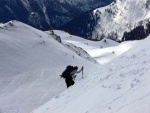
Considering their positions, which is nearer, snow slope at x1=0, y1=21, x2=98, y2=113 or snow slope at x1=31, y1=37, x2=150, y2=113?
snow slope at x1=31, y1=37, x2=150, y2=113

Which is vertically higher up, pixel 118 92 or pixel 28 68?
pixel 28 68

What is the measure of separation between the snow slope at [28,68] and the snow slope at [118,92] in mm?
11615

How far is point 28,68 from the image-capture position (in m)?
38.8

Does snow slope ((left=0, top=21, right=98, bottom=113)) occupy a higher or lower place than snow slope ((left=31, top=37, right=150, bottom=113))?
higher

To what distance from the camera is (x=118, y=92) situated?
1409 centimetres

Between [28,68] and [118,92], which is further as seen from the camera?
[28,68]

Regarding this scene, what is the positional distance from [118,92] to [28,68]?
25.8 m

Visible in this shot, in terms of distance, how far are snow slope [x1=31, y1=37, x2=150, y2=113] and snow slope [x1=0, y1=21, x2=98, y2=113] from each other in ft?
38.1

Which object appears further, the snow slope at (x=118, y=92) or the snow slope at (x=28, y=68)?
the snow slope at (x=28, y=68)

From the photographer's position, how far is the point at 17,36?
4809 cm

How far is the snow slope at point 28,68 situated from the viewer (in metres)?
30.5

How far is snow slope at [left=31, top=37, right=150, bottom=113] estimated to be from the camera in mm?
12109

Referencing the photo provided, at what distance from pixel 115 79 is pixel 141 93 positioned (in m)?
4.25

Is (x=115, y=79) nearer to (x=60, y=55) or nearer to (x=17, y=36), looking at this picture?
(x=60, y=55)
